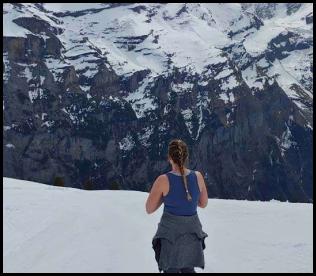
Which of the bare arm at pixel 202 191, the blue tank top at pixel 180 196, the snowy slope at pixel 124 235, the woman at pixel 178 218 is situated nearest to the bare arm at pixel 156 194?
the woman at pixel 178 218

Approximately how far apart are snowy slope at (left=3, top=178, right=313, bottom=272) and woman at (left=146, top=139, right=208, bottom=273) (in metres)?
3.04

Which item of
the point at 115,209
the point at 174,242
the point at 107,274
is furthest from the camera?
the point at 115,209

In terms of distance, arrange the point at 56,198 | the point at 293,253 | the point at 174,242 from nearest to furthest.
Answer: the point at 174,242, the point at 293,253, the point at 56,198

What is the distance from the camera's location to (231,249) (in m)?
13.0

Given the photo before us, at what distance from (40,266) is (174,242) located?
4.08 m

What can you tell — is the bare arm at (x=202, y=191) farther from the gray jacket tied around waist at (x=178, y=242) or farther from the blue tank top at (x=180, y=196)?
the gray jacket tied around waist at (x=178, y=242)

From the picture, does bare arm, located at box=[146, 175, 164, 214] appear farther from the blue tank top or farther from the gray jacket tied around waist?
the gray jacket tied around waist

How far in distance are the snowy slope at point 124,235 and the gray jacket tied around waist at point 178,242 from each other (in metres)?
3.03

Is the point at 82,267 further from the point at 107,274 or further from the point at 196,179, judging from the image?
the point at 196,179

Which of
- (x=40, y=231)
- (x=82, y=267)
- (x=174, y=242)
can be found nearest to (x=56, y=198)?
(x=40, y=231)

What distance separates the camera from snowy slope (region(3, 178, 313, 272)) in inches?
464

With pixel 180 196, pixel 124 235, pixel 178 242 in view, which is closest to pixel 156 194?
pixel 180 196

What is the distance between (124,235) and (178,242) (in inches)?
217

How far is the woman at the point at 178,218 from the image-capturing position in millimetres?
8406
